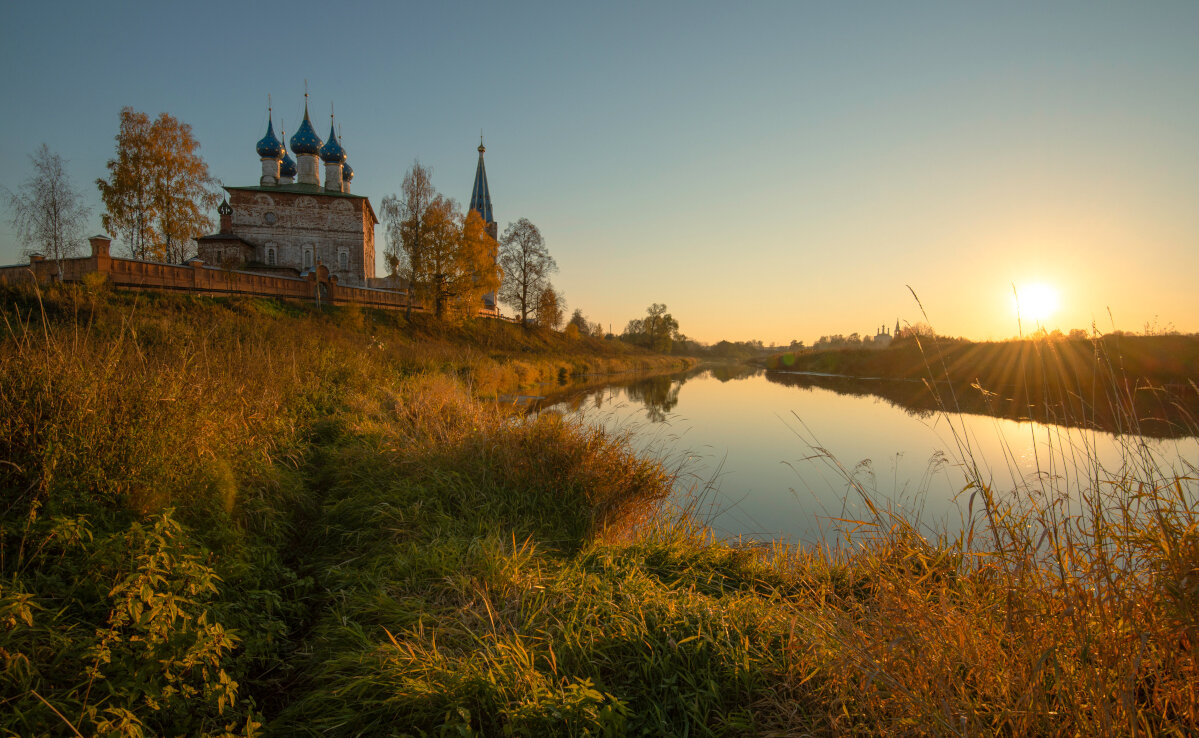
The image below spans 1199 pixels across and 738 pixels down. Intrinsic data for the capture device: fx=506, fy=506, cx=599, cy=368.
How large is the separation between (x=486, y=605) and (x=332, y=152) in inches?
1777

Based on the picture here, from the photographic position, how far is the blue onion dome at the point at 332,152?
38.8m

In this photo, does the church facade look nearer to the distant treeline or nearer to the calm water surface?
the calm water surface

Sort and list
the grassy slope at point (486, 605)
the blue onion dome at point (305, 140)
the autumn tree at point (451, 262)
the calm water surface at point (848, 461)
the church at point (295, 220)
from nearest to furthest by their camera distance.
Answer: the grassy slope at point (486, 605), the calm water surface at point (848, 461), the autumn tree at point (451, 262), the church at point (295, 220), the blue onion dome at point (305, 140)

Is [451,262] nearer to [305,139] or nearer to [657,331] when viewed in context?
[305,139]

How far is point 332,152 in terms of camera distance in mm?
38906

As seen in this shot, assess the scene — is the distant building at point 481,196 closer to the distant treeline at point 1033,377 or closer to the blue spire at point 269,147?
the blue spire at point 269,147

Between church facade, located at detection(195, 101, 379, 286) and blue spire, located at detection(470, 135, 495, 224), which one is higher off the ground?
blue spire, located at detection(470, 135, 495, 224)

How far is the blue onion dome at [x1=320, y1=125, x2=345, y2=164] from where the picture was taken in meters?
38.8

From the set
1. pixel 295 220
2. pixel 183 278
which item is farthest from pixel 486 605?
pixel 295 220

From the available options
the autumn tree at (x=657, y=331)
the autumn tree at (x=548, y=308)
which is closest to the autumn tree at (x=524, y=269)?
the autumn tree at (x=548, y=308)

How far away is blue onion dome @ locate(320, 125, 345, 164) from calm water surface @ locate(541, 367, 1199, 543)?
115ft

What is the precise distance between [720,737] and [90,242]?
26.1 metres

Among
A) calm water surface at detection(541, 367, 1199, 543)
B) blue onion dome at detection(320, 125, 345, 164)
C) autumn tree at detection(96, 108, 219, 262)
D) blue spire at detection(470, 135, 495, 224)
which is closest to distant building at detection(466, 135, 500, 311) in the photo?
blue spire at detection(470, 135, 495, 224)

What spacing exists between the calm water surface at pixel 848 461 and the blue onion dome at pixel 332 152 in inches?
1383
